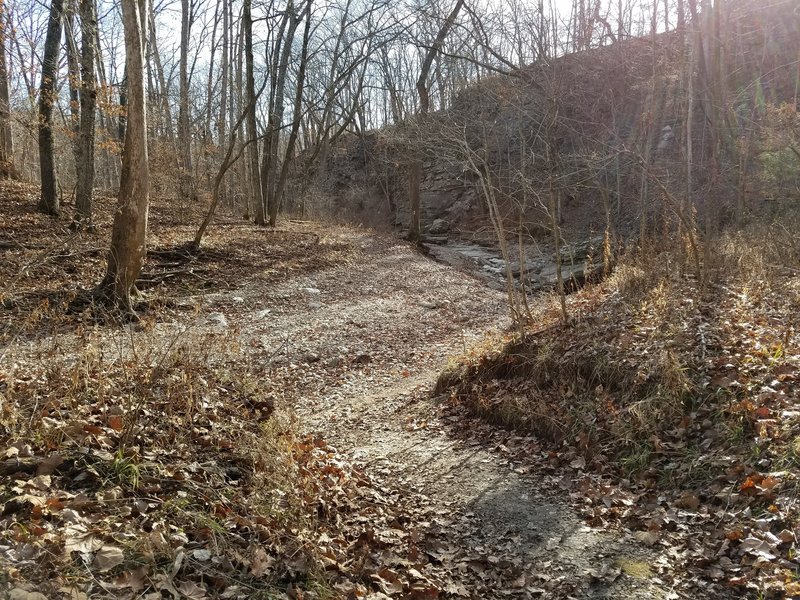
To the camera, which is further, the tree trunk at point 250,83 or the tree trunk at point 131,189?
the tree trunk at point 250,83

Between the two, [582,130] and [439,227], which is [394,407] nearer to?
[582,130]

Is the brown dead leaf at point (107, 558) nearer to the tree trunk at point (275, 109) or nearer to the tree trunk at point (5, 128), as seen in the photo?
the tree trunk at point (5, 128)

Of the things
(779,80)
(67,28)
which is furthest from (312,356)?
(779,80)

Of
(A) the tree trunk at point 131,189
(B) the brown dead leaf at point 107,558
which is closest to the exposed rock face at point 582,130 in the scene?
(A) the tree trunk at point 131,189

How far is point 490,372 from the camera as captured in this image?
7.51 meters

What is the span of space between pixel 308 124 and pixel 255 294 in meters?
30.5

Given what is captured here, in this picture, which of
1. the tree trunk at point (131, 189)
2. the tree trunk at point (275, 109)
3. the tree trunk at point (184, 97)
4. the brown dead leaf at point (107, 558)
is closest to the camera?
the brown dead leaf at point (107, 558)

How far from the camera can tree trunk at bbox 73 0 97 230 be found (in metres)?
11.9

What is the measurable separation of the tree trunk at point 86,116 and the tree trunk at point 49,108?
45.7 inches

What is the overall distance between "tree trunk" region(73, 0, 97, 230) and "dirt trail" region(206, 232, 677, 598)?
199 inches

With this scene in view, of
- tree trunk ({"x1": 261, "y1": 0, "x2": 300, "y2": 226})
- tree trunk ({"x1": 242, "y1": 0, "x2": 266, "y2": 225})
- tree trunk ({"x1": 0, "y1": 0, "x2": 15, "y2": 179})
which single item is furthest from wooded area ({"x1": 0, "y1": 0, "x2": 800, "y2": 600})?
tree trunk ({"x1": 261, "y1": 0, "x2": 300, "y2": 226})

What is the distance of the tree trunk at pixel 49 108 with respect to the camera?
13.1 meters

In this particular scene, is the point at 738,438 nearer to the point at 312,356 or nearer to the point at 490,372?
the point at 490,372

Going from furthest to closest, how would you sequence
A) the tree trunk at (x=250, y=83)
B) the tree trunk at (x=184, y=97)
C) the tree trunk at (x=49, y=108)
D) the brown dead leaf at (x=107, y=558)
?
the tree trunk at (x=184, y=97) < the tree trunk at (x=250, y=83) < the tree trunk at (x=49, y=108) < the brown dead leaf at (x=107, y=558)
